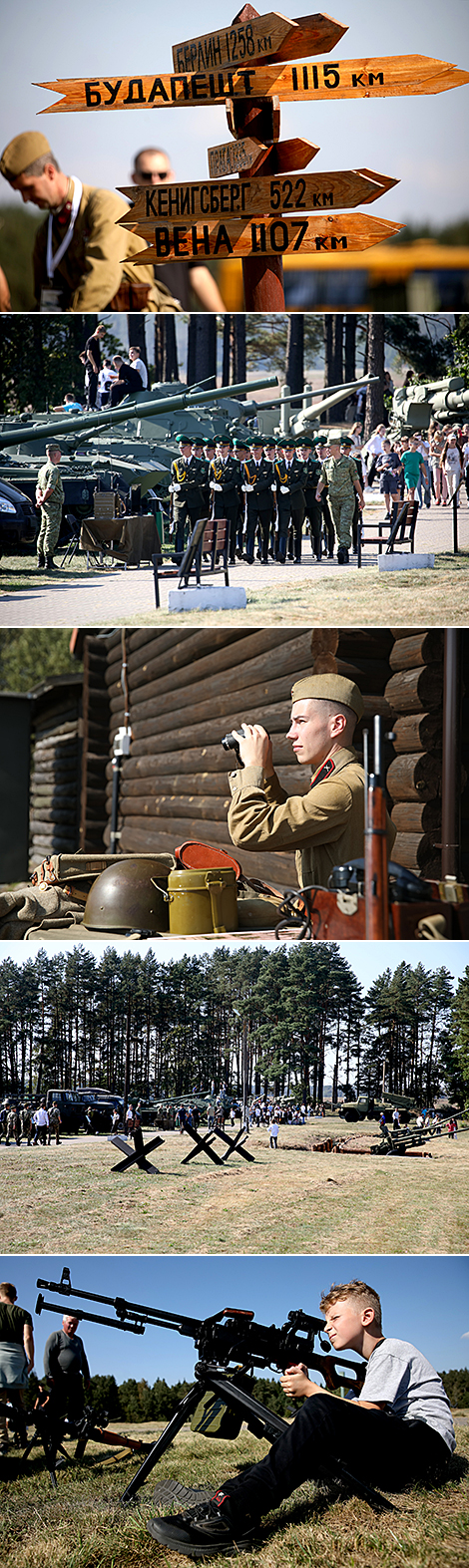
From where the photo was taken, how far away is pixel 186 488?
554cm

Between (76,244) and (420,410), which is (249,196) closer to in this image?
(76,244)

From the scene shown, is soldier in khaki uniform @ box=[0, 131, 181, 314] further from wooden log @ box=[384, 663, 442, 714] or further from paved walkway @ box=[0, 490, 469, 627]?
wooden log @ box=[384, 663, 442, 714]

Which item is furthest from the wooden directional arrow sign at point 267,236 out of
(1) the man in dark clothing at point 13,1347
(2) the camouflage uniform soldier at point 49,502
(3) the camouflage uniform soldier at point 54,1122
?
(1) the man in dark clothing at point 13,1347

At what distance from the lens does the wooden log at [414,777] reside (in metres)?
5.58

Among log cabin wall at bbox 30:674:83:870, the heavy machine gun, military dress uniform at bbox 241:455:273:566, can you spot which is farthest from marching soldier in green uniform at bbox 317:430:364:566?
the heavy machine gun

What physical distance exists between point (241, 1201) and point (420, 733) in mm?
2515

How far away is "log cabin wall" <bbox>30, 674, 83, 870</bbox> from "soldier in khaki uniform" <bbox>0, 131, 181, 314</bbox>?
2622 mm

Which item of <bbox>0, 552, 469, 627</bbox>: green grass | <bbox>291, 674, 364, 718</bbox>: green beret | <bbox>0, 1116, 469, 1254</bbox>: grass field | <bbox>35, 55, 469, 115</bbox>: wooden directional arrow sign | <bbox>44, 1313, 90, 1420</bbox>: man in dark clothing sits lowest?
<bbox>44, 1313, 90, 1420</bbox>: man in dark clothing

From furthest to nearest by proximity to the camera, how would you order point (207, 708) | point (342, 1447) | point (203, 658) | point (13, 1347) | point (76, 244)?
1. point (203, 658)
2. point (207, 708)
3. point (76, 244)
4. point (13, 1347)
5. point (342, 1447)

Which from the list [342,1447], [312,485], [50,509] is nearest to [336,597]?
[312,485]

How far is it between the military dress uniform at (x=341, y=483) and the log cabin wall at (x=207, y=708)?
62 cm

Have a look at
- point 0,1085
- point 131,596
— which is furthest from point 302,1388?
point 131,596

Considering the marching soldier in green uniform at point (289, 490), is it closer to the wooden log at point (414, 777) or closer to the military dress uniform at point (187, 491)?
the military dress uniform at point (187, 491)

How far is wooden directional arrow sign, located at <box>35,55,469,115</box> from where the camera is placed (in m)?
5.37
